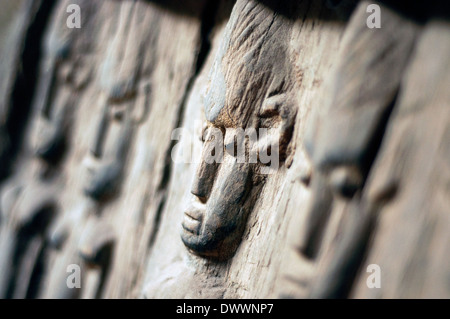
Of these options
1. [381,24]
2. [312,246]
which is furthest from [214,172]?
[381,24]

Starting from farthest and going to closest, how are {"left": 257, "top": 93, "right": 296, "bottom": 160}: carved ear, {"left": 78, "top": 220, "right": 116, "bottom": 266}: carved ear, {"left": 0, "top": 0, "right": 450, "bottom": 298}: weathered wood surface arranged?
{"left": 78, "top": 220, "right": 116, "bottom": 266}: carved ear
{"left": 257, "top": 93, "right": 296, "bottom": 160}: carved ear
{"left": 0, "top": 0, "right": 450, "bottom": 298}: weathered wood surface

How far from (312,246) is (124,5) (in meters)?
0.91

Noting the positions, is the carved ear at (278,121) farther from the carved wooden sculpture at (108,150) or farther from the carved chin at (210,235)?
the carved wooden sculpture at (108,150)

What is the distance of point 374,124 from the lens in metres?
0.55

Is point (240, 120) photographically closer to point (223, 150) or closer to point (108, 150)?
point (223, 150)

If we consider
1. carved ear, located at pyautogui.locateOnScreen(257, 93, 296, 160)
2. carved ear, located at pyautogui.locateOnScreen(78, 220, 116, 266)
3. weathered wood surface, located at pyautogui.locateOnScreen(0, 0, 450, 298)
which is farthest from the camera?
carved ear, located at pyautogui.locateOnScreen(78, 220, 116, 266)

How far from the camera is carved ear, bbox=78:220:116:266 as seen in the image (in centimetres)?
109

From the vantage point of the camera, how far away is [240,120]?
746mm

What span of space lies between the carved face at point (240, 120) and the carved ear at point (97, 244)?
0.39 m

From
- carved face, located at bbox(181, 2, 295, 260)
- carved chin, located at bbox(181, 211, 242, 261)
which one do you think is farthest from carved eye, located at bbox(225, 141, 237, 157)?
carved chin, located at bbox(181, 211, 242, 261)

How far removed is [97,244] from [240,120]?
0.58m

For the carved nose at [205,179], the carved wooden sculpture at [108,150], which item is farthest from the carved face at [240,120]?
the carved wooden sculpture at [108,150]

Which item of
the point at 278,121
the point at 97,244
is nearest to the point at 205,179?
the point at 278,121

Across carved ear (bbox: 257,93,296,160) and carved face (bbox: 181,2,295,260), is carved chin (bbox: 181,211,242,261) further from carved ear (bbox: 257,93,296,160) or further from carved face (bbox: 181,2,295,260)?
carved ear (bbox: 257,93,296,160)
